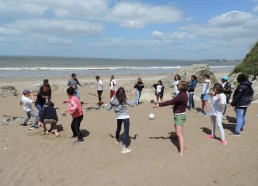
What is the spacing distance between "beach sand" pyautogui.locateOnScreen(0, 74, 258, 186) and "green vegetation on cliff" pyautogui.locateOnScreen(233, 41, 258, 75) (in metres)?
7.76

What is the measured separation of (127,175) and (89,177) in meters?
0.77

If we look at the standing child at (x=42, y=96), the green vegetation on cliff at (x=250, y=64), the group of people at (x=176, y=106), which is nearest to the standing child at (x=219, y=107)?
the group of people at (x=176, y=106)

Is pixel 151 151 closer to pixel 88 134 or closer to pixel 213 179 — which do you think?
pixel 213 179

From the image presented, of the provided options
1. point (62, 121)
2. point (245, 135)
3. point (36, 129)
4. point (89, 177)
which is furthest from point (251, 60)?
point (89, 177)

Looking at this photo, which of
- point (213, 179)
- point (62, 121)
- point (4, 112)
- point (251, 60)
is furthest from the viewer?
point (251, 60)

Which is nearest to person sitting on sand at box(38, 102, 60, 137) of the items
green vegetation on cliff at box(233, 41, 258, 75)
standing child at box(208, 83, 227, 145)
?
standing child at box(208, 83, 227, 145)

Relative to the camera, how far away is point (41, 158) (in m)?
6.75

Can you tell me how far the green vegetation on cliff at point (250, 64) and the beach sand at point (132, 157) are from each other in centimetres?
776

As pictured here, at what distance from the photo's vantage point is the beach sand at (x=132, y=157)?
18.4 feet

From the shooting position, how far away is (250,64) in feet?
55.8

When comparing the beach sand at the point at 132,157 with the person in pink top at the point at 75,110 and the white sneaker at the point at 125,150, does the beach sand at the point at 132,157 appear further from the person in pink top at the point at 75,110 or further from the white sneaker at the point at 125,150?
the person in pink top at the point at 75,110

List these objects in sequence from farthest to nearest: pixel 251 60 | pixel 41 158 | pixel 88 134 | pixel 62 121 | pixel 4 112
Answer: pixel 251 60 < pixel 4 112 < pixel 62 121 < pixel 88 134 < pixel 41 158

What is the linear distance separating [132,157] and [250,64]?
1302 centimetres

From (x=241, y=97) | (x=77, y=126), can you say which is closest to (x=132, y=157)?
(x=77, y=126)
